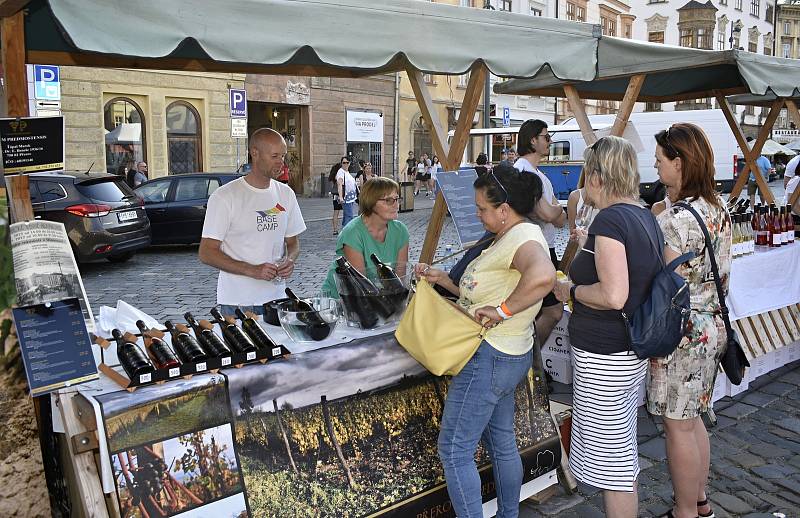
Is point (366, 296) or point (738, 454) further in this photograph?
point (738, 454)

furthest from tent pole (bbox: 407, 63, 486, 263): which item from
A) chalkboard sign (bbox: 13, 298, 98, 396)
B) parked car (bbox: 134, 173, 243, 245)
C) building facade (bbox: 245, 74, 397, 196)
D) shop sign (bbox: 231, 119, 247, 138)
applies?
building facade (bbox: 245, 74, 397, 196)

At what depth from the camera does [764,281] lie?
207 inches

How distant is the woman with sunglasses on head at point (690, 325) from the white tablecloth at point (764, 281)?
6.32 feet

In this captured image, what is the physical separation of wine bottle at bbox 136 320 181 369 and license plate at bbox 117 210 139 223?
850 centimetres

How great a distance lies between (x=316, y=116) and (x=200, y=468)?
23031mm

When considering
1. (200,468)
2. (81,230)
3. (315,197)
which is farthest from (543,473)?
(315,197)

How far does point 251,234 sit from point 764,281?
3964 mm

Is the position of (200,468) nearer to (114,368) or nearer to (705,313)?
(114,368)

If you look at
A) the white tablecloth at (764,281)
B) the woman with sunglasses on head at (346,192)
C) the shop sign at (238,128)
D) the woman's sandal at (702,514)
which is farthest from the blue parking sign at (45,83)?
the woman's sandal at (702,514)

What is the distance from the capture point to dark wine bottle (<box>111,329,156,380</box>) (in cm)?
230

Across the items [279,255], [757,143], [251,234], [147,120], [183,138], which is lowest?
[279,255]

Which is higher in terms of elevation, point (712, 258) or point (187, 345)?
point (712, 258)

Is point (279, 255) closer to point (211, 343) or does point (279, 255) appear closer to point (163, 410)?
point (211, 343)

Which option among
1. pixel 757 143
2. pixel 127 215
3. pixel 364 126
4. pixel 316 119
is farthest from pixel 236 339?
pixel 364 126
